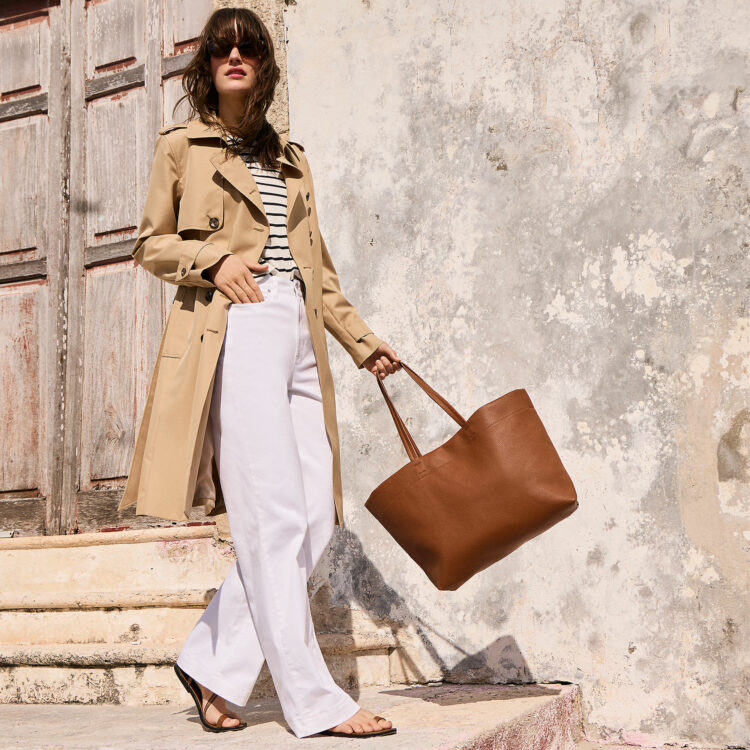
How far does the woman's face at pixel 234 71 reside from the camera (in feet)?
8.40

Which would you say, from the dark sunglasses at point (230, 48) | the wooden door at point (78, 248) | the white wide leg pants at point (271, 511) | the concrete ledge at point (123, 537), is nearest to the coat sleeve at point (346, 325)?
the white wide leg pants at point (271, 511)

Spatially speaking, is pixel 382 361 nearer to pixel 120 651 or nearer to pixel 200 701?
pixel 200 701

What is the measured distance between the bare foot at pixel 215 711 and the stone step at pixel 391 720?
0.14 ft

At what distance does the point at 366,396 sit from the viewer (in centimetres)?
355

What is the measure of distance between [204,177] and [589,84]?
1501 millimetres

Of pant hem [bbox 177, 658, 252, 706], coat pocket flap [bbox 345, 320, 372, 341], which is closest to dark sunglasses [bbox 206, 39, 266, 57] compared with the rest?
coat pocket flap [bbox 345, 320, 372, 341]

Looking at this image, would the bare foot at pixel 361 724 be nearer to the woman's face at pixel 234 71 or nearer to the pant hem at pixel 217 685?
the pant hem at pixel 217 685

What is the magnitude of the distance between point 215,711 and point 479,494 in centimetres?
89

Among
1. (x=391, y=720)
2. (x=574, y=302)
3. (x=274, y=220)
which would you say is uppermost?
(x=274, y=220)

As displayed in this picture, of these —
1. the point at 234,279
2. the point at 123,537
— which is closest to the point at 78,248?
the point at 123,537

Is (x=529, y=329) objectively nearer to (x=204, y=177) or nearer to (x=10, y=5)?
(x=204, y=177)

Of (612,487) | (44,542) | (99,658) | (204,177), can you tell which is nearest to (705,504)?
(612,487)

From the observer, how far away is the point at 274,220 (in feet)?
8.43

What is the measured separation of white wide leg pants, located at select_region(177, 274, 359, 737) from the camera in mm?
2264
